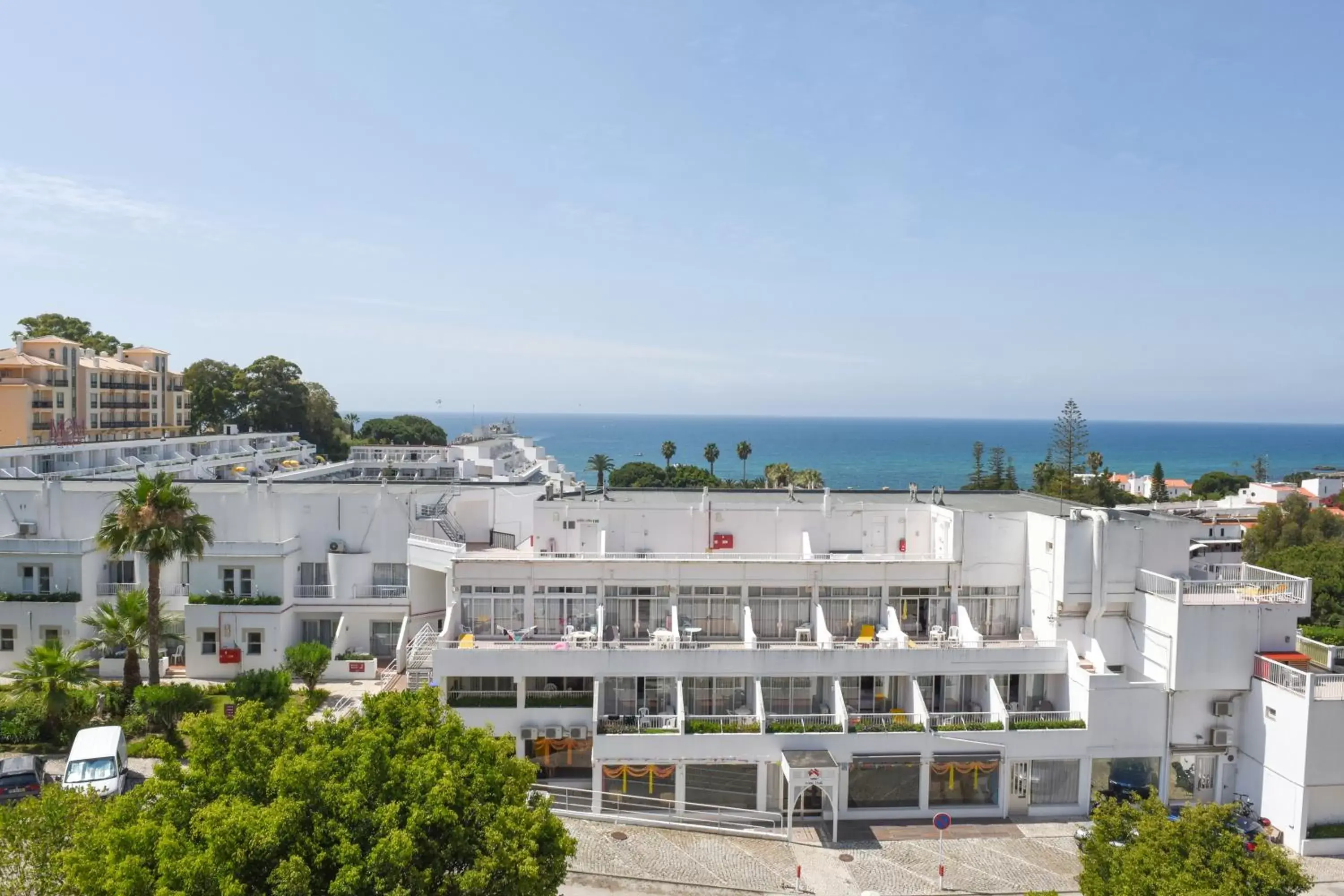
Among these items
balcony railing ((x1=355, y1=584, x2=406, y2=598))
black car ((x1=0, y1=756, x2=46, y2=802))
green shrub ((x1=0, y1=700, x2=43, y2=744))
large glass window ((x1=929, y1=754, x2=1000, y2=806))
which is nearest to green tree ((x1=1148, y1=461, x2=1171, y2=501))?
large glass window ((x1=929, y1=754, x2=1000, y2=806))

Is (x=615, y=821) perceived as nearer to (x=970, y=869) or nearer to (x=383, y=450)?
(x=970, y=869)

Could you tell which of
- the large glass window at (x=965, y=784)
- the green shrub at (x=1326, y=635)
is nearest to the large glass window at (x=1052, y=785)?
the large glass window at (x=965, y=784)

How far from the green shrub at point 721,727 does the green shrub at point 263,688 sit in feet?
47.0

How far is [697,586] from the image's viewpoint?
3366 centimetres

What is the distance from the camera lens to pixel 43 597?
3588 cm

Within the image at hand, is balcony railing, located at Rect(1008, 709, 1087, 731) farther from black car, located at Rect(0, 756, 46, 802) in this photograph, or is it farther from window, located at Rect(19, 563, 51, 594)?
window, located at Rect(19, 563, 51, 594)

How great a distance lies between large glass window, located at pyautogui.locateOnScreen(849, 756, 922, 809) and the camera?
28938mm

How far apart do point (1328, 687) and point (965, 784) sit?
437 inches

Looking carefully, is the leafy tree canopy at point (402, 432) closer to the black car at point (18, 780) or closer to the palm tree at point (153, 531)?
the palm tree at point (153, 531)

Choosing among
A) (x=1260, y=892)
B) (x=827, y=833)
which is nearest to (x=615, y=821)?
(x=827, y=833)

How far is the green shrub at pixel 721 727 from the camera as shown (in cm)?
2866

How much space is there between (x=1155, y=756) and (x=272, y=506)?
3580 centimetres

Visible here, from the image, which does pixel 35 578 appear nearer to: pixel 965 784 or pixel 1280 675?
pixel 965 784

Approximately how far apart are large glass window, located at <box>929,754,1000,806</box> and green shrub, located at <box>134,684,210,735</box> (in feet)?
80.9
